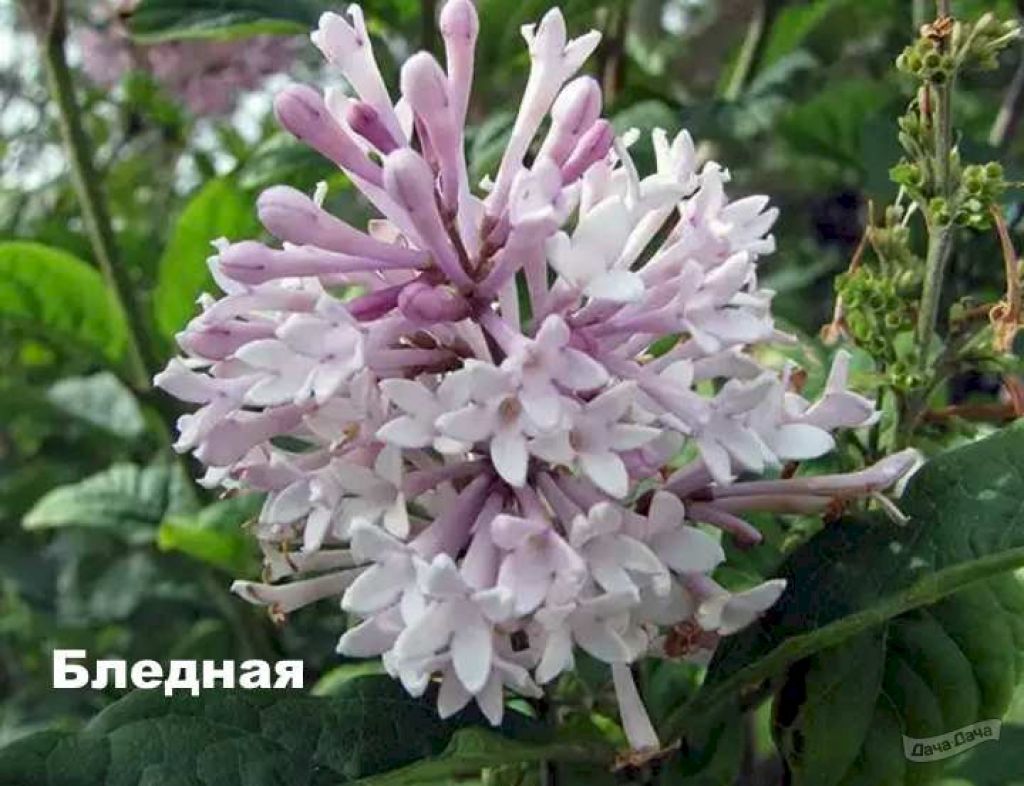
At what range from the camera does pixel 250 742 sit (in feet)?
3.53

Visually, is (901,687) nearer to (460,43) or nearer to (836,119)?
(460,43)

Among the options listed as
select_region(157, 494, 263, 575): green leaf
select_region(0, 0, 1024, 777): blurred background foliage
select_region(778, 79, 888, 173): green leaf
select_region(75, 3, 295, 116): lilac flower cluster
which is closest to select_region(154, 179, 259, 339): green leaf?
select_region(0, 0, 1024, 777): blurred background foliage

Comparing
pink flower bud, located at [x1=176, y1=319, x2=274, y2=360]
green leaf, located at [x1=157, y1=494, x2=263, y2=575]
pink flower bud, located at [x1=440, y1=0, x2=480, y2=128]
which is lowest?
green leaf, located at [x1=157, y1=494, x2=263, y2=575]

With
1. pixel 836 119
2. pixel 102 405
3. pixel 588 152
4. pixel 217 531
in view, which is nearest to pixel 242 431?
pixel 588 152

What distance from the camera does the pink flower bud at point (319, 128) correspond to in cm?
107

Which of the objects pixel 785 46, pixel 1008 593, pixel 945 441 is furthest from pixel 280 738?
pixel 785 46

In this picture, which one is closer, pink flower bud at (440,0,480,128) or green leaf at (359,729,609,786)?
green leaf at (359,729,609,786)

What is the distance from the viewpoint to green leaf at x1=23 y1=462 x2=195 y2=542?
2.33 metres

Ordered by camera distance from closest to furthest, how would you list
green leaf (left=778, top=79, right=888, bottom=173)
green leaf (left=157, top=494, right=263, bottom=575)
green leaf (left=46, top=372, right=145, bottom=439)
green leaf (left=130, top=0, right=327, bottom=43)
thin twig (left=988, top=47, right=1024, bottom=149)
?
green leaf (left=157, top=494, right=263, bottom=575)
green leaf (left=130, top=0, right=327, bottom=43)
thin twig (left=988, top=47, right=1024, bottom=149)
green leaf (left=778, top=79, right=888, bottom=173)
green leaf (left=46, top=372, right=145, bottom=439)

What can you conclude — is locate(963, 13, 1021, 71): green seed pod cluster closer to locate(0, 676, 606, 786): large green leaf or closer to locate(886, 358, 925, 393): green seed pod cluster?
locate(886, 358, 925, 393): green seed pod cluster

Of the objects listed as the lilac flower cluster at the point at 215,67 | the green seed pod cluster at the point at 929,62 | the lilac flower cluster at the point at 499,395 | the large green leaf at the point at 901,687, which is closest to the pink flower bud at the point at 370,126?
the lilac flower cluster at the point at 499,395

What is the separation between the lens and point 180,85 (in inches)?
124

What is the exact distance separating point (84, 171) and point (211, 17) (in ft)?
0.86

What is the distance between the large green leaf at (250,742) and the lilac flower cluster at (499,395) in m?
0.08
